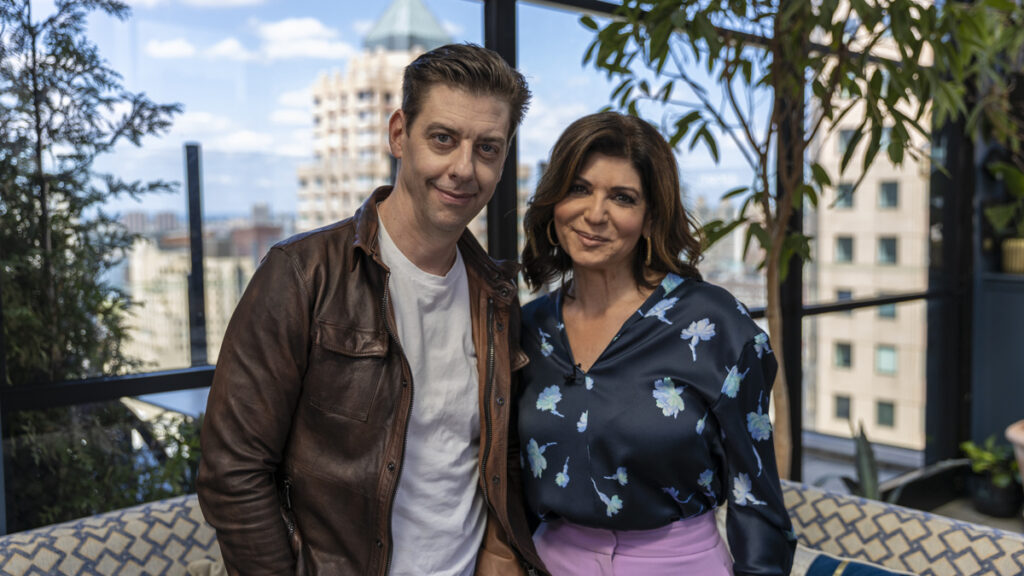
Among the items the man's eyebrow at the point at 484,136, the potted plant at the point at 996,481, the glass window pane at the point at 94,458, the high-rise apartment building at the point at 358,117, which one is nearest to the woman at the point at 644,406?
the man's eyebrow at the point at 484,136

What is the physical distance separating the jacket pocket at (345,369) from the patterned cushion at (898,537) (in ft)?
4.60

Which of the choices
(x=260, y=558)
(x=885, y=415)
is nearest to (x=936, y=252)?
(x=885, y=415)

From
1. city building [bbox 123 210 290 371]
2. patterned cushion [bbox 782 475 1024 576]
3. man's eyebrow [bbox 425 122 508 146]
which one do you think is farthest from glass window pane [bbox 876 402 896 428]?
man's eyebrow [bbox 425 122 508 146]

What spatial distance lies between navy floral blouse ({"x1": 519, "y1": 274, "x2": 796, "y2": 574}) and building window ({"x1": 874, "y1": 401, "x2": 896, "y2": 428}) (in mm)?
2871

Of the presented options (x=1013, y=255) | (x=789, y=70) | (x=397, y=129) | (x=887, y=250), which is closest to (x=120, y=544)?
(x=397, y=129)

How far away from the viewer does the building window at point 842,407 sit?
396 cm

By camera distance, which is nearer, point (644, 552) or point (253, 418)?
point (253, 418)

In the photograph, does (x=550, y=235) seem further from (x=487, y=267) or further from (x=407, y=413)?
(x=407, y=413)

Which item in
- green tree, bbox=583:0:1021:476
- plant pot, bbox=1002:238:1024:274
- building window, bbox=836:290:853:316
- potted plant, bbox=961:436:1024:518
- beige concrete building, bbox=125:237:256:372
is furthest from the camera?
plant pot, bbox=1002:238:1024:274

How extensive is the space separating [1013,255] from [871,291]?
93 centimetres

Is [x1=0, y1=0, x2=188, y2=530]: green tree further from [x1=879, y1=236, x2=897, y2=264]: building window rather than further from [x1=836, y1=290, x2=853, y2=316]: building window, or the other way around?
[x1=879, y1=236, x2=897, y2=264]: building window

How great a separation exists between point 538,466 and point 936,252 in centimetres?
347

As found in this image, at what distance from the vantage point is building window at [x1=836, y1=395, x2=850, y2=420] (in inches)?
156

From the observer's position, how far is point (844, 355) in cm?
395
